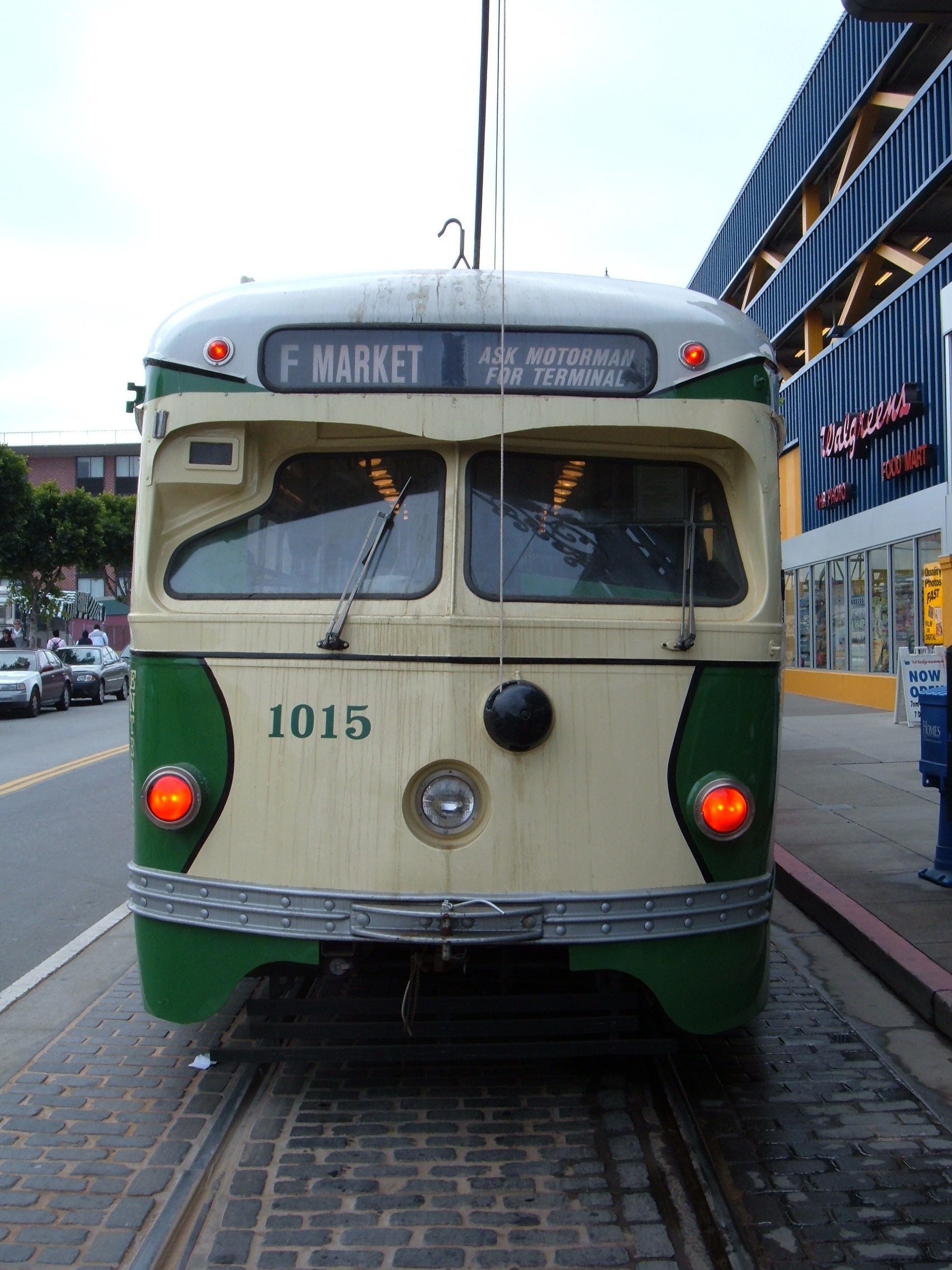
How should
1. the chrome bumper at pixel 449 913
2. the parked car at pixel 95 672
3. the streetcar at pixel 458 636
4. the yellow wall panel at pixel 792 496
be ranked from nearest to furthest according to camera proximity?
the chrome bumper at pixel 449 913 < the streetcar at pixel 458 636 < the yellow wall panel at pixel 792 496 < the parked car at pixel 95 672

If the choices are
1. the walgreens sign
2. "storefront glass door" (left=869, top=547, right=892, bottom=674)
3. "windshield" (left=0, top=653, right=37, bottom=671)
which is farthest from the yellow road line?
the walgreens sign

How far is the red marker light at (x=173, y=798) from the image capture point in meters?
3.71

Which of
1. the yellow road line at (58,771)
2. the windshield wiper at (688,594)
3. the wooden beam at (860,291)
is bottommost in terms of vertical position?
the yellow road line at (58,771)

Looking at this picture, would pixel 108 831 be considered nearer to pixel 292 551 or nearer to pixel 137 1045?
pixel 137 1045

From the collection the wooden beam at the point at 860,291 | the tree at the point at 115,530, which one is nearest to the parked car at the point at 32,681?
the tree at the point at 115,530

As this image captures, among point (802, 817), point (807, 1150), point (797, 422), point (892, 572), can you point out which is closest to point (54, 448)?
point (797, 422)

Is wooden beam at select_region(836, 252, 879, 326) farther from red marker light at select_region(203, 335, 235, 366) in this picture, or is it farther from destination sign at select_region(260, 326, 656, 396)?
red marker light at select_region(203, 335, 235, 366)

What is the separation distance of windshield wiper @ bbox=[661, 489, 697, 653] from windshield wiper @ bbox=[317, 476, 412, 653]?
40.7 inches

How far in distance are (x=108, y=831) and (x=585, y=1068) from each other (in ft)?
21.7

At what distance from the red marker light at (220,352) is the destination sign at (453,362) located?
0.39 ft

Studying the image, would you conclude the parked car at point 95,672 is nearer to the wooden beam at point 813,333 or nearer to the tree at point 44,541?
the tree at point 44,541

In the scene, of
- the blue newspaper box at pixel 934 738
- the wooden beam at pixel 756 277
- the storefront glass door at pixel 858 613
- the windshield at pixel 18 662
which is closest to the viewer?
the blue newspaper box at pixel 934 738

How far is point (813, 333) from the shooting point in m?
23.6

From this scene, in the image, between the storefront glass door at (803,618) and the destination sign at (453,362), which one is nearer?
the destination sign at (453,362)
